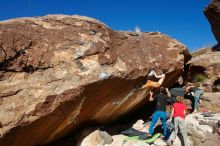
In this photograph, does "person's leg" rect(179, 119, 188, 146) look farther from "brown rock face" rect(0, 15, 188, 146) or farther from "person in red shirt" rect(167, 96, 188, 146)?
"brown rock face" rect(0, 15, 188, 146)

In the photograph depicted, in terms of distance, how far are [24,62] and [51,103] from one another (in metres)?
1.19

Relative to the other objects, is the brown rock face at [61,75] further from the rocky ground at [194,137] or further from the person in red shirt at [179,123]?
the person in red shirt at [179,123]

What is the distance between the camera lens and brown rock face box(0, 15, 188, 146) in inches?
273

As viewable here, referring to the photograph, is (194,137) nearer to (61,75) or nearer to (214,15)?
(61,75)

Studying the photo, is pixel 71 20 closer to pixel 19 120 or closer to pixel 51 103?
pixel 51 103

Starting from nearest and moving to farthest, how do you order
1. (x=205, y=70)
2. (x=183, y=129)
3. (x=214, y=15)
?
(x=183, y=129) → (x=205, y=70) → (x=214, y=15)

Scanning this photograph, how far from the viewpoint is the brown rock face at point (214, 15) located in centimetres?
1826

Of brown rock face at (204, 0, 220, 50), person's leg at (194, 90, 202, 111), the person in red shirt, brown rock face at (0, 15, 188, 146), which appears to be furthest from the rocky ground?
brown rock face at (204, 0, 220, 50)

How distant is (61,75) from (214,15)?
14088mm

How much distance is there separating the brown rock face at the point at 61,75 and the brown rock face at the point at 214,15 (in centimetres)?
997

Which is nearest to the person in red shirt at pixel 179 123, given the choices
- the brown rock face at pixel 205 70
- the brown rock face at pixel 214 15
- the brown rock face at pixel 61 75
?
the brown rock face at pixel 61 75

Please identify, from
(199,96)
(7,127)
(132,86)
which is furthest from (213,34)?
(7,127)

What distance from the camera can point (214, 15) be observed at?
18.8m

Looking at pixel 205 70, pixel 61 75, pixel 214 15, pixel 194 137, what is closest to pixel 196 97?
pixel 194 137
